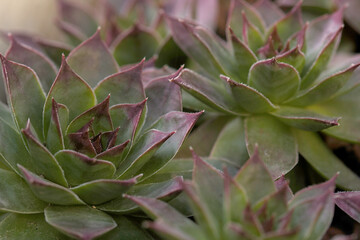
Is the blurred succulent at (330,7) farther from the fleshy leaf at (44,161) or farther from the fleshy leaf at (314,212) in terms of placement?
the fleshy leaf at (44,161)

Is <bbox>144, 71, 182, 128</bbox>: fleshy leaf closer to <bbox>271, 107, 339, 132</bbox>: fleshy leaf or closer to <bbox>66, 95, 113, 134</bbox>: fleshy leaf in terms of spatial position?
<bbox>66, 95, 113, 134</bbox>: fleshy leaf

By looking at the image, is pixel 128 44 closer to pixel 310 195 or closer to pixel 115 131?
pixel 115 131

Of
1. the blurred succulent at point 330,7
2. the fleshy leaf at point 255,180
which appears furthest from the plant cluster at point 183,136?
the blurred succulent at point 330,7

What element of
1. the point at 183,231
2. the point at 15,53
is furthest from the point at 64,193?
the point at 15,53

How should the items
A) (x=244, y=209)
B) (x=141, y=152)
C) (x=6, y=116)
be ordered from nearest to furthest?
(x=244, y=209) → (x=141, y=152) → (x=6, y=116)

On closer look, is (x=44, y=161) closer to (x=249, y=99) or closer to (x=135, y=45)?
(x=249, y=99)

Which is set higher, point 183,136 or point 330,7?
point 330,7

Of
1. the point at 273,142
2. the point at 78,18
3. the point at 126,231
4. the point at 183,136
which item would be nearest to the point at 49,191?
the point at 126,231
